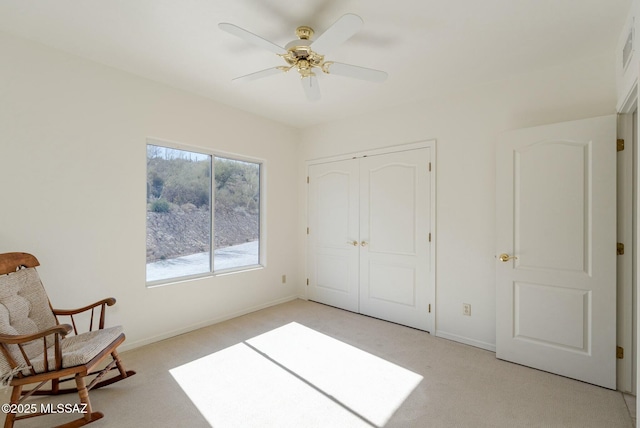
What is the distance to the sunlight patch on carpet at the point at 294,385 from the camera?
1.95 metres

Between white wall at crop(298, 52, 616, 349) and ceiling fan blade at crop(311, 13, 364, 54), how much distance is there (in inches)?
74.5

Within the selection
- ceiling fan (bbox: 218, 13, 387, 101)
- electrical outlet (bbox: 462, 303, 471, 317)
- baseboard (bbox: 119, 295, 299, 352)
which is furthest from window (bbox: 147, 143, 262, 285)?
electrical outlet (bbox: 462, 303, 471, 317)

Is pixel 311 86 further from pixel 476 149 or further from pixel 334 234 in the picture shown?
pixel 334 234

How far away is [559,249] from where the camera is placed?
97.6 inches

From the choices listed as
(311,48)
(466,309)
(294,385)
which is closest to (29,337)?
(294,385)

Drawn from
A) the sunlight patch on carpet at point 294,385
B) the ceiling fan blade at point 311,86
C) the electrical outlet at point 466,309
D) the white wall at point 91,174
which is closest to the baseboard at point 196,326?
the white wall at point 91,174

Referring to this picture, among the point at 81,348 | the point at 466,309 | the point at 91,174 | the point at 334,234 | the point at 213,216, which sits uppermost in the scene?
the point at 91,174

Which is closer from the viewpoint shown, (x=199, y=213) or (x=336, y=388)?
(x=336, y=388)

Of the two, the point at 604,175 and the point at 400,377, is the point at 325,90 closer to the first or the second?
the point at 604,175

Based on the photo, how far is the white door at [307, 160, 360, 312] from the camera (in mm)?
4055

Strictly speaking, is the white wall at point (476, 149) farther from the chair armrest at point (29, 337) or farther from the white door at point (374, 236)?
the chair armrest at point (29, 337)

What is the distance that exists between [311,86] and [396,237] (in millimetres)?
2041

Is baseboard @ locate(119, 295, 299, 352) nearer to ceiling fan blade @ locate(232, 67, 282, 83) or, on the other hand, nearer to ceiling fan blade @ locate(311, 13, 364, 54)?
ceiling fan blade @ locate(232, 67, 282, 83)

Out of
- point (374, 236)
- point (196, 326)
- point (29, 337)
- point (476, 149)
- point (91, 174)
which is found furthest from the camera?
point (374, 236)
